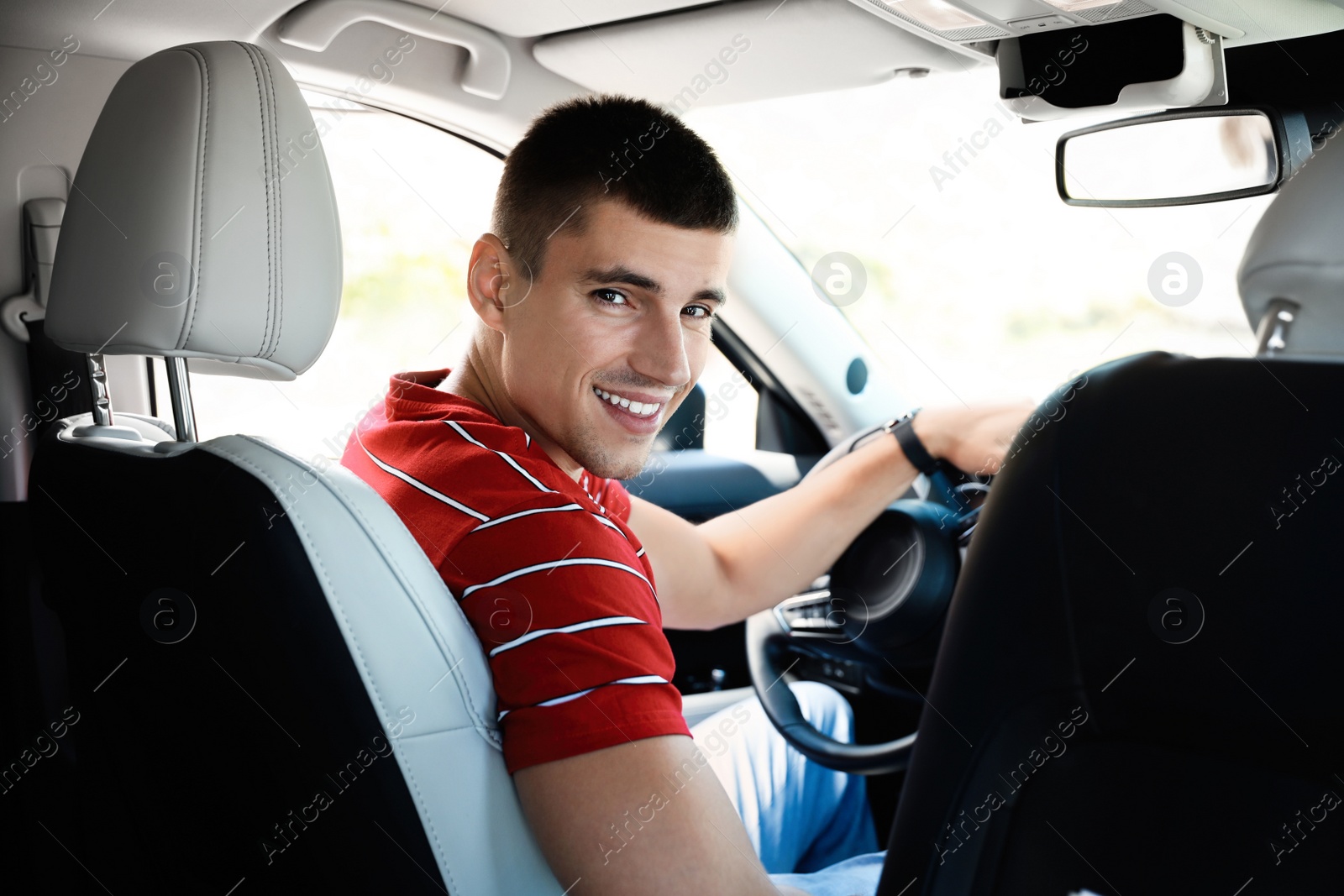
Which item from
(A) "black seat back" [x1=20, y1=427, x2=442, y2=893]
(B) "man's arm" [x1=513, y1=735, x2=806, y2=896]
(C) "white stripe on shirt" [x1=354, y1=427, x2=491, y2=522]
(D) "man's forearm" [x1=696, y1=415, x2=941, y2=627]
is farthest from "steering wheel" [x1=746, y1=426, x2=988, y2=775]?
(A) "black seat back" [x1=20, y1=427, x2=442, y2=893]

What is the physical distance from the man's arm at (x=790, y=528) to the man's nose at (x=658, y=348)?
0.49 metres

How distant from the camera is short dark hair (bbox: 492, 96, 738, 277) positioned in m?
1.38

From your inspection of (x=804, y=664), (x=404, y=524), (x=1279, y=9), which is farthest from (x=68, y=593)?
(x=1279, y=9)

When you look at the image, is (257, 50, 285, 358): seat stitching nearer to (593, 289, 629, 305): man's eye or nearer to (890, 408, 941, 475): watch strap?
(593, 289, 629, 305): man's eye

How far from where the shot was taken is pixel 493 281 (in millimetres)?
1471

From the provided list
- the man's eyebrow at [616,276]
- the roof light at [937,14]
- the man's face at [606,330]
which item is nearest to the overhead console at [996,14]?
the roof light at [937,14]

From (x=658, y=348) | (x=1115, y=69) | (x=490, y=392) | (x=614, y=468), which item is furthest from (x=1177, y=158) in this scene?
(x=490, y=392)

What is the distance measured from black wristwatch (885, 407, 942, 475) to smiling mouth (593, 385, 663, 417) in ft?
1.80

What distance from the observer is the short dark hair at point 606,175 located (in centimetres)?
138

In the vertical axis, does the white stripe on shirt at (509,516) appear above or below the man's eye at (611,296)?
below

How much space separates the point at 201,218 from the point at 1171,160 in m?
1.40

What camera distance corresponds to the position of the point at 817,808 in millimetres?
1997

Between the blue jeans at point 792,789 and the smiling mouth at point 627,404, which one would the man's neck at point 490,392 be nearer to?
the smiling mouth at point 627,404

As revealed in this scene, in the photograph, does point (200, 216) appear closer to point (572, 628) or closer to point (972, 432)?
point (572, 628)
